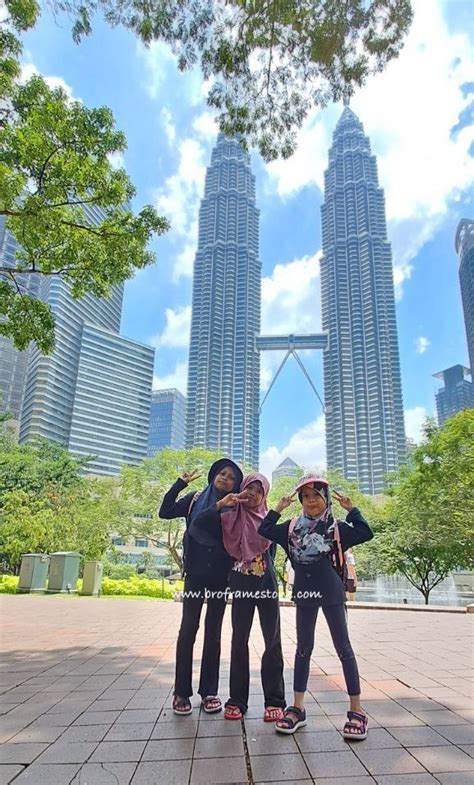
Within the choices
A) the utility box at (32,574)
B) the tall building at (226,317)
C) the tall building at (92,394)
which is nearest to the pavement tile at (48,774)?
the utility box at (32,574)

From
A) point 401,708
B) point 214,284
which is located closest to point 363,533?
point 401,708

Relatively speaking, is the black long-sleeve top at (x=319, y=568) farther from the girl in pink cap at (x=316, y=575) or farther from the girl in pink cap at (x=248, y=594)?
the girl in pink cap at (x=248, y=594)

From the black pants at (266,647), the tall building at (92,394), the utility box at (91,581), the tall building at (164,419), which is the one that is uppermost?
the tall building at (164,419)

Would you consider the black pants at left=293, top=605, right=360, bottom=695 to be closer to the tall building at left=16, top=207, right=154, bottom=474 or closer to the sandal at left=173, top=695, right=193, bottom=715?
the sandal at left=173, top=695, right=193, bottom=715

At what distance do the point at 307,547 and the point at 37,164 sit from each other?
20.0ft

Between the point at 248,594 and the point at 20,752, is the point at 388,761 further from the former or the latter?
the point at 20,752

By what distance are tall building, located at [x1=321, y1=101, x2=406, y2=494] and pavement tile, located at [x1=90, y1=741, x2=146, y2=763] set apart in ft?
137

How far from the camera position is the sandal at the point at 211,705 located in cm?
285

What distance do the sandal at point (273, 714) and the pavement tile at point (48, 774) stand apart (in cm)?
108

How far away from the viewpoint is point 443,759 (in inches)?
87.1

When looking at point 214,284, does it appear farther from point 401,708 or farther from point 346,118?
point 401,708

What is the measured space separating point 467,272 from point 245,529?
65.5 feet

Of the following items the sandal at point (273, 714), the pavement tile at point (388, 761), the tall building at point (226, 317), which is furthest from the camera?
the tall building at point (226, 317)

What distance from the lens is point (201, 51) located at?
6070mm
